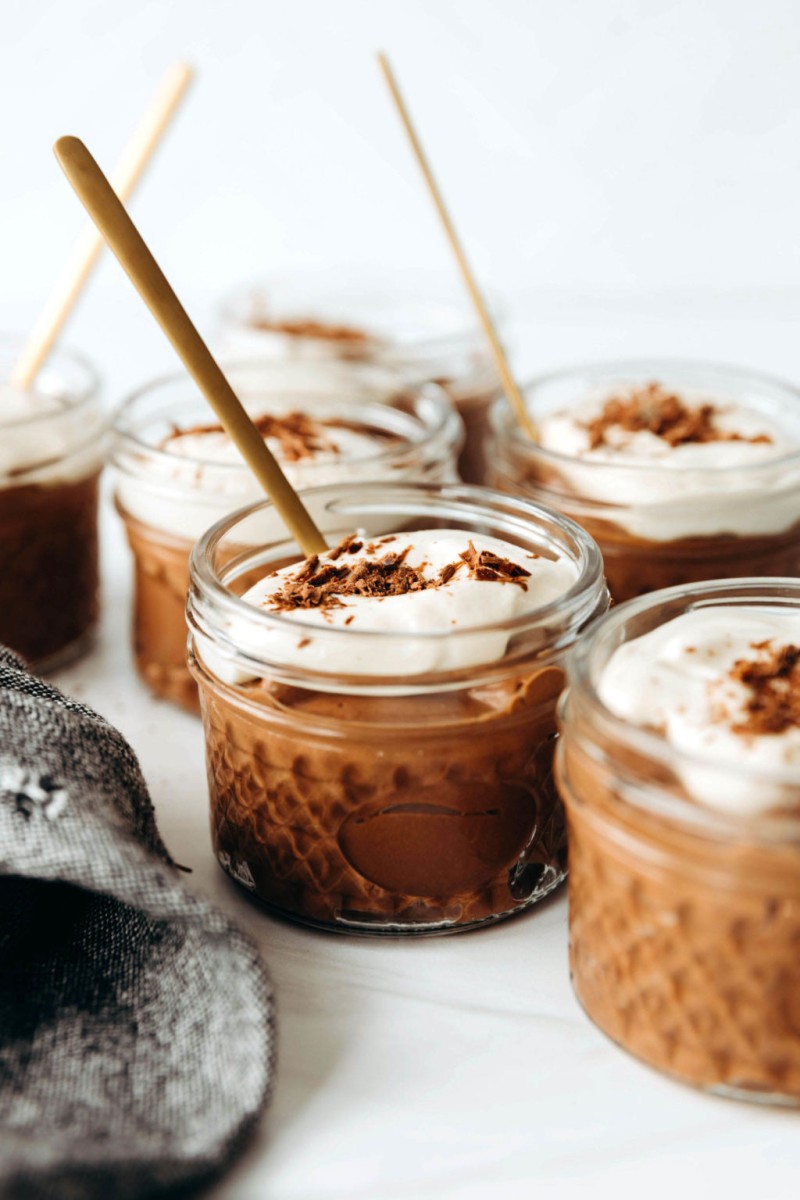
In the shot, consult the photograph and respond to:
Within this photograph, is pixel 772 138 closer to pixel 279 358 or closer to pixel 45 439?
pixel 279 358

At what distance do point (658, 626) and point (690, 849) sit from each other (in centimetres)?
30

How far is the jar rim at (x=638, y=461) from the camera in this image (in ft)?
5.68

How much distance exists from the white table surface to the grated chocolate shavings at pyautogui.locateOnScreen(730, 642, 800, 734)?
1.02ft

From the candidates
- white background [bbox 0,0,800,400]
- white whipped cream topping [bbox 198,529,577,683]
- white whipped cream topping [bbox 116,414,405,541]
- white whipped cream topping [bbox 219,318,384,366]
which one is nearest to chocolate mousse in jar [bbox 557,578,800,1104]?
white whipped cream topping [bbox 198,529,577,683]

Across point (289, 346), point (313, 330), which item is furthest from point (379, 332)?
point (289, 346)

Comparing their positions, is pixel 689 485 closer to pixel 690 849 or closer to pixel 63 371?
pixel 690 849

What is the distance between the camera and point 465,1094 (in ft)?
4.02

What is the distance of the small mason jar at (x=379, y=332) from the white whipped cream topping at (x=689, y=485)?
458mm

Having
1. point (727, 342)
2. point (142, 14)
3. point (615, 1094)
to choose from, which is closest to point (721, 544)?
point (615, 1094)

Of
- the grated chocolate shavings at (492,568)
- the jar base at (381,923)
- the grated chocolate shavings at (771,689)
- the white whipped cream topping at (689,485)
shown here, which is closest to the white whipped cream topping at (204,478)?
the white whipped cream topping at (689,485)

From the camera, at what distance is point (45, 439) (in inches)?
73.2

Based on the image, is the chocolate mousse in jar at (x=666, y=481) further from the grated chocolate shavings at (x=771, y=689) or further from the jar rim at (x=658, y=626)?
the grated chocolate shavings at (x=771, y=689)

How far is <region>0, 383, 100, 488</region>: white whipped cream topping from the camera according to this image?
1826 millimetres

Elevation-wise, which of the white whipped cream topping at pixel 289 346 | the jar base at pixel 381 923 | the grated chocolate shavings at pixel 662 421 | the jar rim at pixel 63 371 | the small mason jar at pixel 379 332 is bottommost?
the jar base at pixel 381 923
